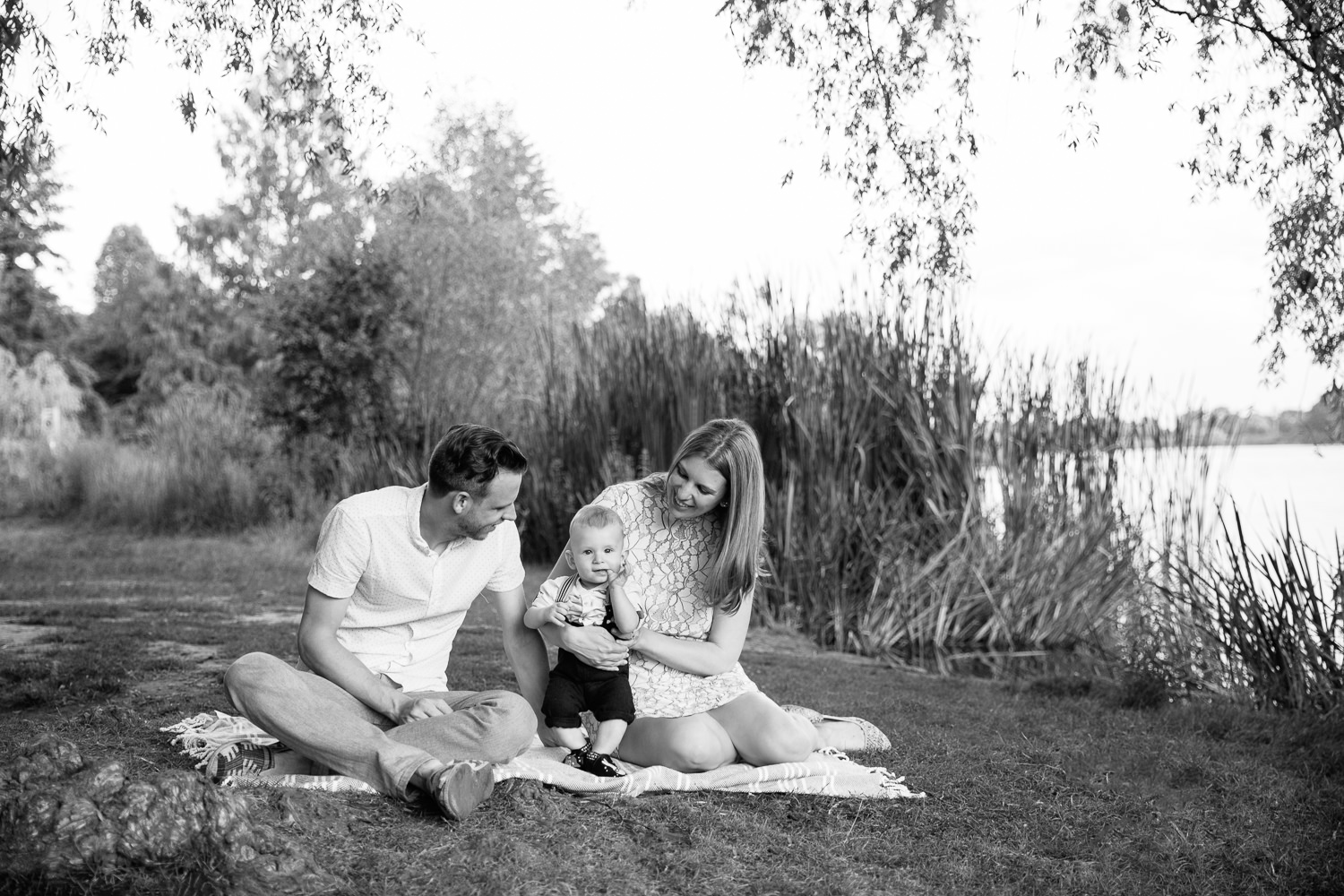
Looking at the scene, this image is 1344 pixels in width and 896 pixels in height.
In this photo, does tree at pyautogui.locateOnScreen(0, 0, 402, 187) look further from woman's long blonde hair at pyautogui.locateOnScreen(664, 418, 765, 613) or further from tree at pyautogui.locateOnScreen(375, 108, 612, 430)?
tree at pyautogui.locateOnScreen(375, 108, 612, 430)

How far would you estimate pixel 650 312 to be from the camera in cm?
1067

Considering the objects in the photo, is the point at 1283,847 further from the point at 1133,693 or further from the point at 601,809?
the point at 1133,693

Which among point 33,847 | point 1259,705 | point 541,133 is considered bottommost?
point 1259,705

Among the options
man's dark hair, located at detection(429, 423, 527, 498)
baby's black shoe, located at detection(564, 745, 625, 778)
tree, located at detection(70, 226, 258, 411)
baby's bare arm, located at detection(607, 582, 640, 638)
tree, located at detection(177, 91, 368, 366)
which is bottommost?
baby's black shoe, located at detection(564, 745, 625, 778)

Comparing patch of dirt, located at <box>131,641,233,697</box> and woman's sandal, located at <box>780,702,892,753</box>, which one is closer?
woman's sandal, located at <box>780,702,892,753</box>

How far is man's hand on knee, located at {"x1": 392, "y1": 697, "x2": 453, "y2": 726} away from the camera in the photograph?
3.59 metres

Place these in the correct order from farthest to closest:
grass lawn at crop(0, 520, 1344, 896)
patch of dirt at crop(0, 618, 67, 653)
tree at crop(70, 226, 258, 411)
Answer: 1. tree at crop(70, 226, 258, 411)
2. patch of dirt at crop(0, 618, 67, 653)
3. grass lawn at crop(0, 520, 1344, 896)

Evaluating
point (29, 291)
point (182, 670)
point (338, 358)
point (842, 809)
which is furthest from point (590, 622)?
point (29, 291)

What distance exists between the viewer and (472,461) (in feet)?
11.5

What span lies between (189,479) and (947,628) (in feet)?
32.5

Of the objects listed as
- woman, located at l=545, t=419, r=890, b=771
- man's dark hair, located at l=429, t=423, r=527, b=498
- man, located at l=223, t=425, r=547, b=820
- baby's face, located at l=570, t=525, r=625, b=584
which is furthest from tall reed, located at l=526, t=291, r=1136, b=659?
man's dark hair, located at l=429, t=423, r=527, b=498

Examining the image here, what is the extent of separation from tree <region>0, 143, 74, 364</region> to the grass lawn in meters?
30.4

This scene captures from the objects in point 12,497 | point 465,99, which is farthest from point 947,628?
point 465,99

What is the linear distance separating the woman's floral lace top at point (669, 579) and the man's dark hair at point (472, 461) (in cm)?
60
